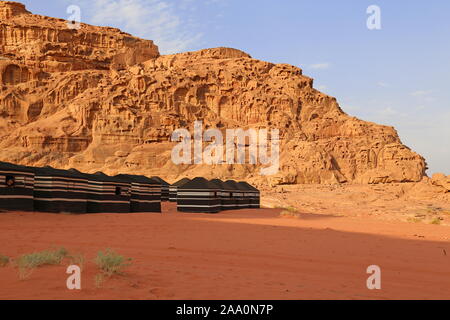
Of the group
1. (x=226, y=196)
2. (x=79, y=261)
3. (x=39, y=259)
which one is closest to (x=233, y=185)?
(x=226, y=196)

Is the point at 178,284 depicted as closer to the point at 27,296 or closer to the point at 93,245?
the point at 27,296

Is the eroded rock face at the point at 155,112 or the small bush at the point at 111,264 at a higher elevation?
the eroded rock face at the point at 155,112

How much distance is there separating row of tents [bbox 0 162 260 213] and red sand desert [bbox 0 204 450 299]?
159 centimetres

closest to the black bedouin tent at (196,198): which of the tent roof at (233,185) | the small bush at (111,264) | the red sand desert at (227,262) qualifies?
the tent roof at (233,185)

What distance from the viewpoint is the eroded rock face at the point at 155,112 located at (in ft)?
202

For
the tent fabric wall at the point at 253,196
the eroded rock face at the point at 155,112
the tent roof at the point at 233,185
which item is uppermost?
the eroded rock face at the point at 155,112

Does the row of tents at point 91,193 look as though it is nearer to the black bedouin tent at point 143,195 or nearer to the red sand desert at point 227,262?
the black bedouin tent at point 143,195

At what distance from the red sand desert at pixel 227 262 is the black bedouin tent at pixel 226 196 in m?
12.4

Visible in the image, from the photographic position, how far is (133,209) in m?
25.5

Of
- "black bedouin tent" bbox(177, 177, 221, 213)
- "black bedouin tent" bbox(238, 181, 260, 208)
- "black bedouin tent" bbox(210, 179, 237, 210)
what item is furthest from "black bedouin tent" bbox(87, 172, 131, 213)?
"black bedouin tent" bbox(238, 181, 260, 208)

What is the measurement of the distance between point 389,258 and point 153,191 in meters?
18.3

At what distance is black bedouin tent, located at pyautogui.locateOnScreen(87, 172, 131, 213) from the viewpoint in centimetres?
2170

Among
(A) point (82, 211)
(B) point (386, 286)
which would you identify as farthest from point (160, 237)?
(A) point (82, 211)

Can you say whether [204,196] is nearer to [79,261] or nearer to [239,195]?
[239,195]
